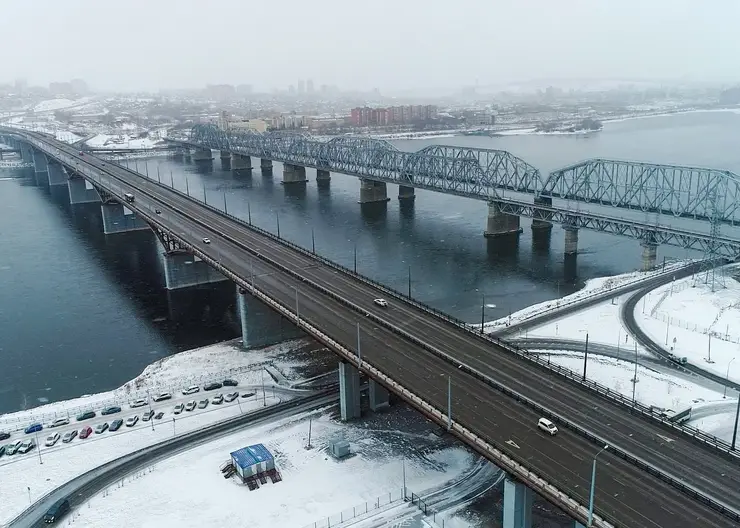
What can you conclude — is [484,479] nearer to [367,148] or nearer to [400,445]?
[400,445]

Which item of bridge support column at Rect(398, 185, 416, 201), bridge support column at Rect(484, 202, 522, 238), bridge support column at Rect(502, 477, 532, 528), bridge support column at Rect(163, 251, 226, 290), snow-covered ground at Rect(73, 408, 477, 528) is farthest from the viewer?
bridge support column at Rect(398, 185, 416, 201)

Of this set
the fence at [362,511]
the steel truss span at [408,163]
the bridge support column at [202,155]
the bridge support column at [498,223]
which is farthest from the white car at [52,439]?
the bridge support column at [202,155]

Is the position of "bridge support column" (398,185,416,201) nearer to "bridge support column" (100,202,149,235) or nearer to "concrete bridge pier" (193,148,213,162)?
"bridge support column" (100,202,149,235)

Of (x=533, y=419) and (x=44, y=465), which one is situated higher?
(x=533, y=419)

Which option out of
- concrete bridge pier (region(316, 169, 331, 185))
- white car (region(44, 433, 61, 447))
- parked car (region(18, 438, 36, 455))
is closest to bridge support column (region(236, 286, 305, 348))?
white car (region(44, 433, 61, 447))

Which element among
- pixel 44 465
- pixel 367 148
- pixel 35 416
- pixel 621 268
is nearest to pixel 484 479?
pixel 44 465

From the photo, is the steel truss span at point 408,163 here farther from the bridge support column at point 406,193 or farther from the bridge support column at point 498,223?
the bridge support column at point 406,193
